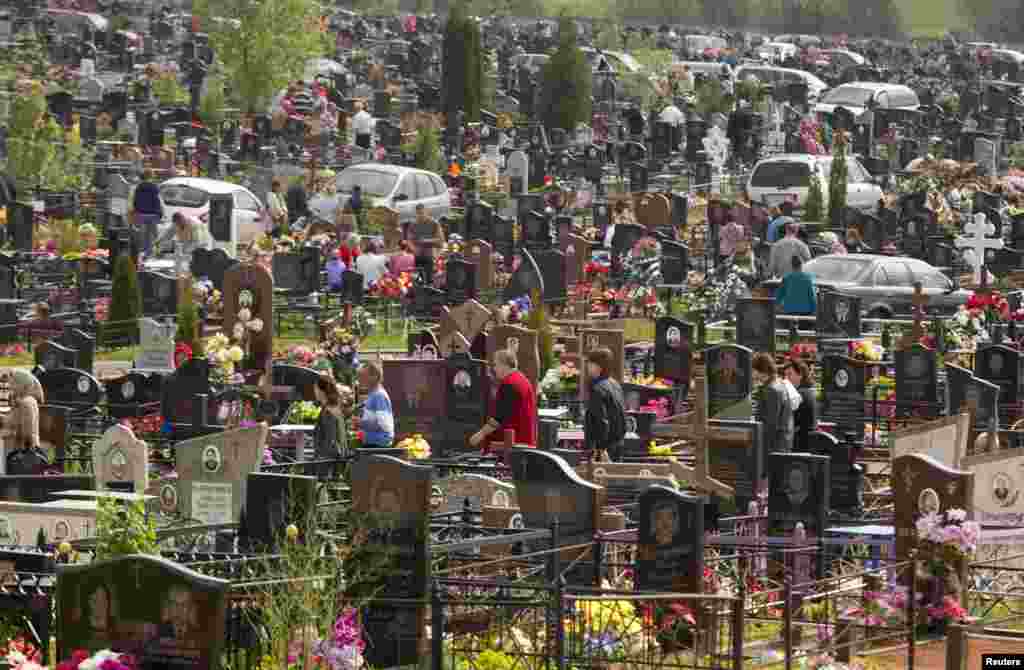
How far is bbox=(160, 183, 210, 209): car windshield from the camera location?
37.9 m

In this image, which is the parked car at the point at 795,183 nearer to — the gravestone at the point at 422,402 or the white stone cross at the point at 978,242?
the white stone cross at the point at 978,242

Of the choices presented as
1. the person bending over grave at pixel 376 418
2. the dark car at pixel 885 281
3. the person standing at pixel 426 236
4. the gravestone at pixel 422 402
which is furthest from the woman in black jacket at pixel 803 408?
the person standing at pixel 426 236

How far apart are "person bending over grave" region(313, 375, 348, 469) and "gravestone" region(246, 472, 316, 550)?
3.56m

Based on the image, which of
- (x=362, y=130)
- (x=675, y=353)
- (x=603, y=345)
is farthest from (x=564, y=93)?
(x=603, y=345)

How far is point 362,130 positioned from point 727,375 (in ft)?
80.7

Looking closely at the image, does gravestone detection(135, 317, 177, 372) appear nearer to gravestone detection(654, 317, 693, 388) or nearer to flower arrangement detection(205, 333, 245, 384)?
flower arrangement detection(205, 333, 245, 384)

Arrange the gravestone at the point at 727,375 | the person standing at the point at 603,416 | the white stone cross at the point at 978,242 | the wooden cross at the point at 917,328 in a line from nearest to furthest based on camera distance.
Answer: the person standing at the point at 603,416, the gravestone at the point at 727,375, the wooden cross at the point at 917,328, the white stone cross at the point at 978,242

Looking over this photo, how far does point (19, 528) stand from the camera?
18.5 m

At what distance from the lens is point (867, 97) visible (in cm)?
6038

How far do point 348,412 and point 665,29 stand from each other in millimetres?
66151

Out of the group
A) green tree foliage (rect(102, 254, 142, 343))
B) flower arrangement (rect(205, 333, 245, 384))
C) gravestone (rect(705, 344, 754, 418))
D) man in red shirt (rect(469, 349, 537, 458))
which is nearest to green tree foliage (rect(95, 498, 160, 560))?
man in red shirt (rect(469, 349, 537, 458))

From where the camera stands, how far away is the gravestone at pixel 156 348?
2612 cm

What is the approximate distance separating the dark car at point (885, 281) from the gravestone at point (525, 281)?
3.31 m

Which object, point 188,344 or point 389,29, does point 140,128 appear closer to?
point 188,344
